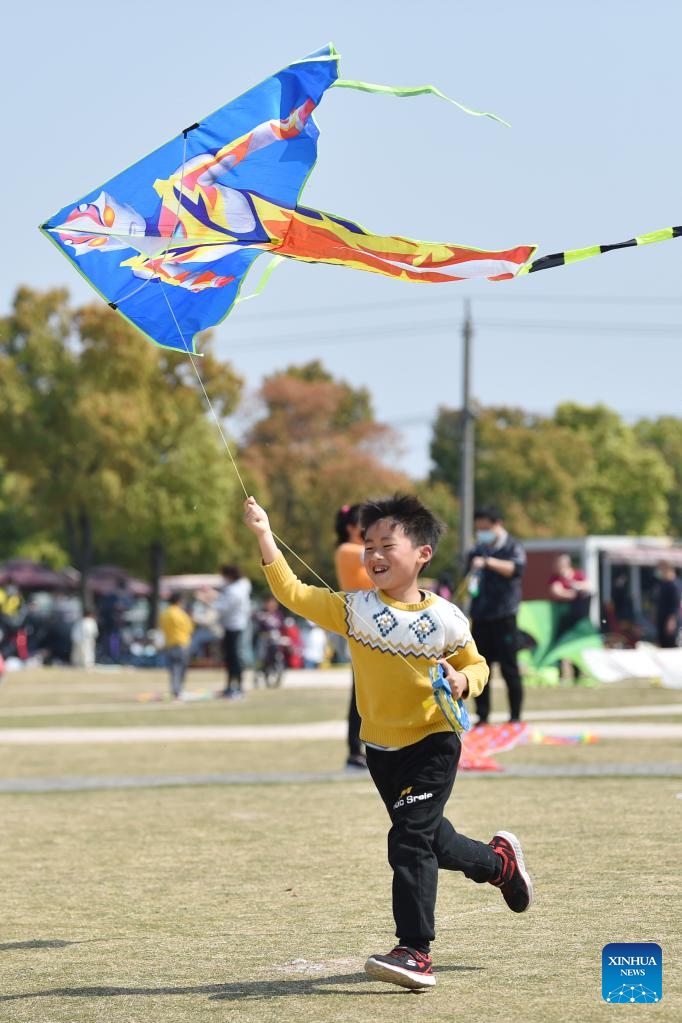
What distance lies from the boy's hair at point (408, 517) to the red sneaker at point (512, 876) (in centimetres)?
116

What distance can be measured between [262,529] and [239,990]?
1.66m

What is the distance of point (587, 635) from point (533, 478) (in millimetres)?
60091

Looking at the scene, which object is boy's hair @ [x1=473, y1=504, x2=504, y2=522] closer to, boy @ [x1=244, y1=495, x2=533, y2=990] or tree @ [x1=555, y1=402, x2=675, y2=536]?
boy @ [x1=244, y1=495, x2=533, y2=990]

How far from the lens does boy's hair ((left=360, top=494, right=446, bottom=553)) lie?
6.00m

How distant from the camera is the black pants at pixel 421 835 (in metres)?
5.53

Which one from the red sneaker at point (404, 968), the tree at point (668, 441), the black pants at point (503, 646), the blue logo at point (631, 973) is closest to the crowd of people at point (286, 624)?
the black pants at point (503, 646)

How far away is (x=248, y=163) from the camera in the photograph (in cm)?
708

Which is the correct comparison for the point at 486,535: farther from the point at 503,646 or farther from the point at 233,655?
the point at 233,655

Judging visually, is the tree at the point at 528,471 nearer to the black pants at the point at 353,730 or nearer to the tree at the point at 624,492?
the tree at the point at 624,492

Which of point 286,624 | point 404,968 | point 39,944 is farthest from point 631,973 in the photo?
point 286,624

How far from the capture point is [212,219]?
23.4ft

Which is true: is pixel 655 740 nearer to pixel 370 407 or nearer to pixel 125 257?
pixel 125 257

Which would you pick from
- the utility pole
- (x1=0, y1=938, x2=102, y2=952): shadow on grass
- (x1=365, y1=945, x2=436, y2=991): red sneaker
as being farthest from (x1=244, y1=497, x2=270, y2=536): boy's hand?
the utility pole

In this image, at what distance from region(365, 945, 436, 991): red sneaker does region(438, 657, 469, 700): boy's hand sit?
0.87 m
